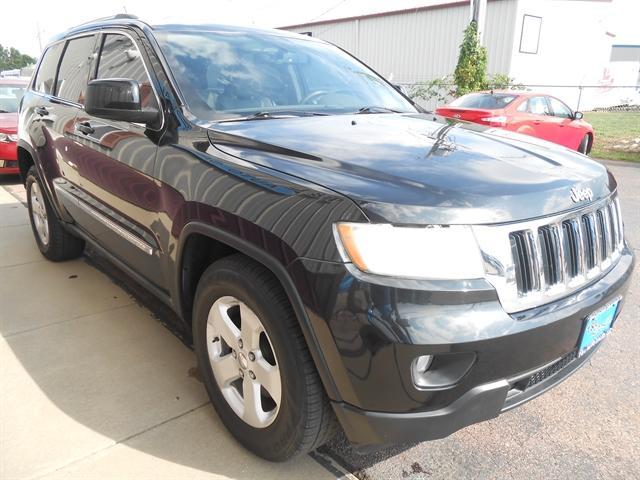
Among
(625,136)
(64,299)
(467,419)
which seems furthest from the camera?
(625,136)

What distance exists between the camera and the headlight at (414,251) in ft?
5.14

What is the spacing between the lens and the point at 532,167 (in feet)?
6.52

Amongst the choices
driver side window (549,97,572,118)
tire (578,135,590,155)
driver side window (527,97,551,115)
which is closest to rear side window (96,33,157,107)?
driver side window (527,97,551,115)

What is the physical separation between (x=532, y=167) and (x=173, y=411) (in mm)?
1943

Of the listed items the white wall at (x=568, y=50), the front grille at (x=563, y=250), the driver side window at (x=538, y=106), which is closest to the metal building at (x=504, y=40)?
the white wall at (x=568, y=50)

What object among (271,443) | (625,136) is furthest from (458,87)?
(271,443)

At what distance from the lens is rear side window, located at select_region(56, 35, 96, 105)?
352 centimetres

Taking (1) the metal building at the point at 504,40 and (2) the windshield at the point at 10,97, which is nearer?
(2) the windshield at the point at 10,97

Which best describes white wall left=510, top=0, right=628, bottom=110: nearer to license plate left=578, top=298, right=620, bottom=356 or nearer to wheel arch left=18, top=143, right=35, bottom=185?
wheel arch left=18, top=143, right=35, bottom=185

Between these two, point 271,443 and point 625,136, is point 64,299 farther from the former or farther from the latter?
point 625,136

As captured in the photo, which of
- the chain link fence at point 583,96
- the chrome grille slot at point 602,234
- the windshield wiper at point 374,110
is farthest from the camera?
the chain link fence at point 583,96

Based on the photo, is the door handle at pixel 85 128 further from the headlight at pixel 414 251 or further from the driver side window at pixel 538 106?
the driver side window at pixel 538 106

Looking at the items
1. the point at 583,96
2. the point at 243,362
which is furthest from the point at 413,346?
the point at 583,96

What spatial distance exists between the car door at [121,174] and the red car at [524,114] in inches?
274
